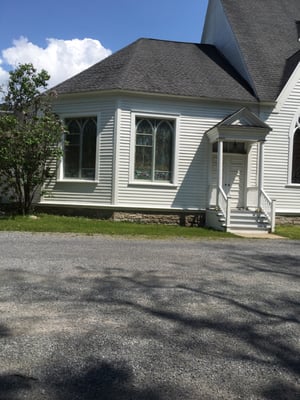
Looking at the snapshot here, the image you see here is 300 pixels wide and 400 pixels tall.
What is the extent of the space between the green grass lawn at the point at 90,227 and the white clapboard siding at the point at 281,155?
4510mm

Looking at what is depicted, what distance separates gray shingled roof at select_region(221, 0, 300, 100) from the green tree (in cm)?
886

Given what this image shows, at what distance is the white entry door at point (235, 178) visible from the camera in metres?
17.2

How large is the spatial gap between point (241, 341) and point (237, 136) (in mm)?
12565

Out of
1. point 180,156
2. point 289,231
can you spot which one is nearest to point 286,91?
point 180,156

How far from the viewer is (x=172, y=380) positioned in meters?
3.18

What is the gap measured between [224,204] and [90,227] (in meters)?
5.17

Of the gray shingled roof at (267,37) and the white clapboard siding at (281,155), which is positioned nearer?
the white clapboard siding at (281,155)

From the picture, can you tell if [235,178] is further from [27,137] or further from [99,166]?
[27,137]

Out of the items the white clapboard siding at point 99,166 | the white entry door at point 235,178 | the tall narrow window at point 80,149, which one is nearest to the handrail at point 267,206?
the white entry door at point 235,178

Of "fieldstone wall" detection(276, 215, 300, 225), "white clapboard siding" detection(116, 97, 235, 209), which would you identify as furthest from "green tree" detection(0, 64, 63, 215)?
"fieldstone wall" detection(276, 215, 300, 225)

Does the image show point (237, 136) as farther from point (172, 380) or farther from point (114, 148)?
point (172, 380)

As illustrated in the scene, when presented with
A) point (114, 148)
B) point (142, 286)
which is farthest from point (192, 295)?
point (114, 148)

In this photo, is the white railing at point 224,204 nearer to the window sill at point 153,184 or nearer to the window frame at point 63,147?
the window sill at point 153,184

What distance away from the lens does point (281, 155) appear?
17.5 metres
